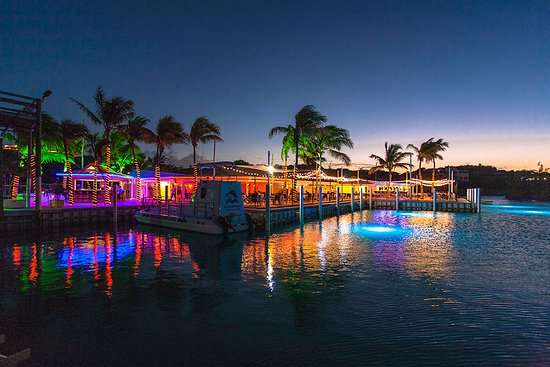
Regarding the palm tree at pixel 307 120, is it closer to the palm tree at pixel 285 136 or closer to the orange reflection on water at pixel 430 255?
the palm tree at pixel 285 136

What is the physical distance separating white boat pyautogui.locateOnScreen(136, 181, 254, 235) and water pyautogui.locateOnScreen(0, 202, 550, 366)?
486 centimetres

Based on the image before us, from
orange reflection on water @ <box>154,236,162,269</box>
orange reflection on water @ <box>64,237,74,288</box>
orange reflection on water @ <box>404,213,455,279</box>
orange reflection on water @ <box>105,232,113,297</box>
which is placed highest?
orange reflection on water @ <box>64,237,74,288</box>

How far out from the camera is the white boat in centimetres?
2348

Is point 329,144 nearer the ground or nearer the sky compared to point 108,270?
nearer the sky

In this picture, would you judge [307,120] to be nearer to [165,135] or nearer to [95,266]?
[165,135]

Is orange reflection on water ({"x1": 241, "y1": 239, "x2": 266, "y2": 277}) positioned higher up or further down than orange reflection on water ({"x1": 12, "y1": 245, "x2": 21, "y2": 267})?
further down

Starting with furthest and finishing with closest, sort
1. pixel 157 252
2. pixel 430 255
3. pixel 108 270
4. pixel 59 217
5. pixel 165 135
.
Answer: pixel 165 135 < pixel 59 217 < pixel 157 252 < pixel 430 255 < pixel 108 270

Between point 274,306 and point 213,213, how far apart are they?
14.8 m

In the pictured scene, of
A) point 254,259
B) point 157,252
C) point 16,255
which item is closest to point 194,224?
point 157,252

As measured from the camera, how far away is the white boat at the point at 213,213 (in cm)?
2348

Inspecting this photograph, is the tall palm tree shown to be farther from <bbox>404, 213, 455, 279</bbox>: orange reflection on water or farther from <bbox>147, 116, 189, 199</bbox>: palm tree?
<bbox>404, 213, 455, 279</bbox>: orange reflection on water

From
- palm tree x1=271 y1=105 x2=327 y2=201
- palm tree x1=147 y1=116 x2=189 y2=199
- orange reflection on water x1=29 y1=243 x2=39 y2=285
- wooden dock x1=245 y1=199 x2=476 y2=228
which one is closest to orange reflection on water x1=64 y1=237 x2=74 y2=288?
orange reflection on water x1=29 y1=243 x2=39 y2=285

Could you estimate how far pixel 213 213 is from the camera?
78.4 ft

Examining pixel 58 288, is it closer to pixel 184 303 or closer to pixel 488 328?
pixel 184 303
